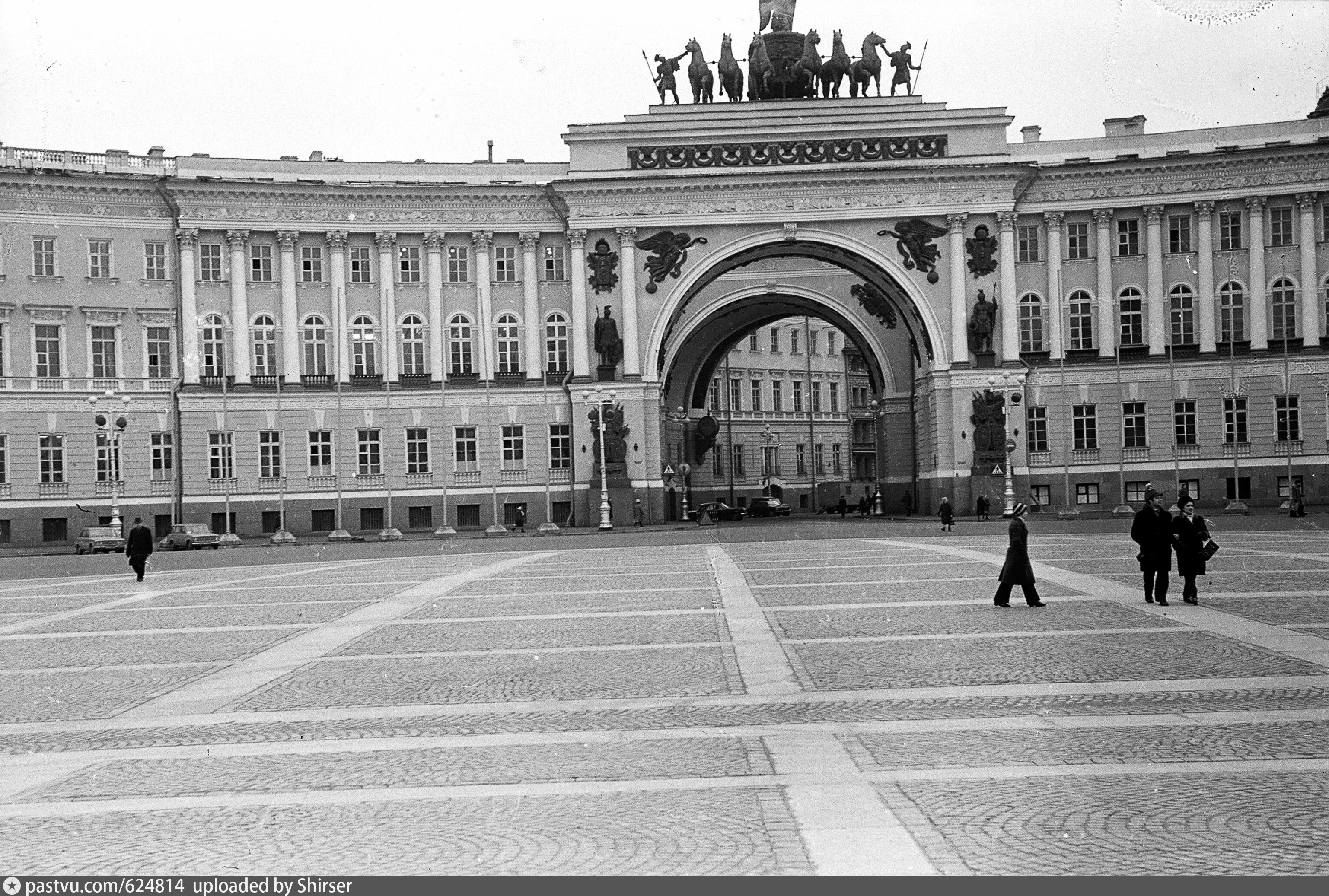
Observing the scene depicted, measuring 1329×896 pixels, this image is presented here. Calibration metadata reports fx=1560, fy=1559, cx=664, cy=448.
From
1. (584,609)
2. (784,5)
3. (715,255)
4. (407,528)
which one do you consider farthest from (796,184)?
(584,609)

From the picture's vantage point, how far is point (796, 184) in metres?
72.8

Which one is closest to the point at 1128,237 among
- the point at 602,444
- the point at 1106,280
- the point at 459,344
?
the point at 1106,280

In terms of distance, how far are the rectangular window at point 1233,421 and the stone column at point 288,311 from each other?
42.5 meters

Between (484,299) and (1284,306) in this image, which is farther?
(484,299)

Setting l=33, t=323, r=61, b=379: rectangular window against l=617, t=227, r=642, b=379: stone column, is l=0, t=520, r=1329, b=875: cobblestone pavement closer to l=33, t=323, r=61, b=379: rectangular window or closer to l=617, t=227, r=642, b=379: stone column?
l=33, t=323, r=61, b=379: rectangular window

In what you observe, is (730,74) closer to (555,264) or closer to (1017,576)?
(555,264)

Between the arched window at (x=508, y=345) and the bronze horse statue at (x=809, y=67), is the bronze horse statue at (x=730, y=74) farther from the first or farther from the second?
the arched window at (x=508, y=345)

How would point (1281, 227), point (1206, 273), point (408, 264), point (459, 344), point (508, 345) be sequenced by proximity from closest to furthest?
1. point (1281, 227)
2. point (1206, 273)
3. point (408, 264)
4. point (459, 344)
5. point (508, 345)

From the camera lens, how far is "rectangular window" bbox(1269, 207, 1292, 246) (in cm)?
7144

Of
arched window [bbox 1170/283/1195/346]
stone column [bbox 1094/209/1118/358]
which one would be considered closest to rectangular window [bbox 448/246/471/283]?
stone column [bbox 1094/209/1118/358]

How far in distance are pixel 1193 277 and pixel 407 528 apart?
3810cm

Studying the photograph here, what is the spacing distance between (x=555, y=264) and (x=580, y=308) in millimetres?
2839

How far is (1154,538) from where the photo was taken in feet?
79.2
